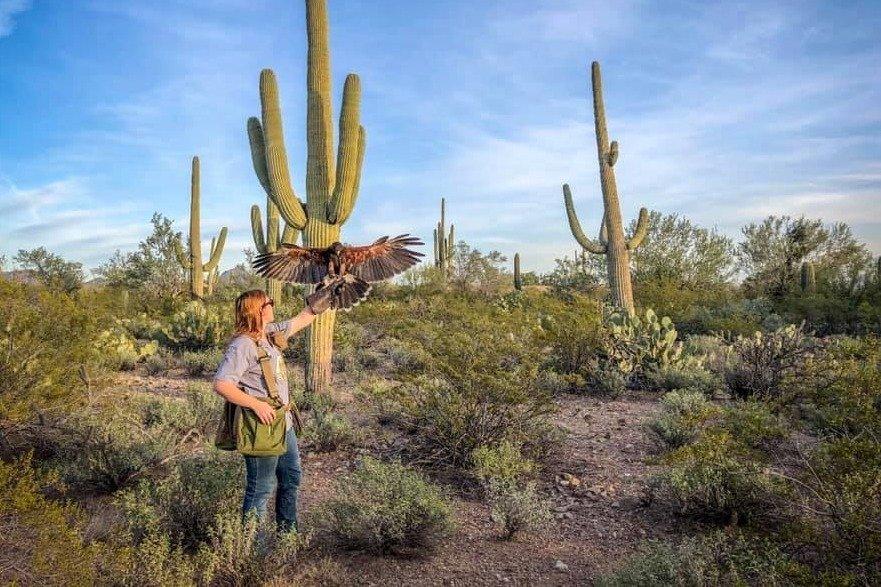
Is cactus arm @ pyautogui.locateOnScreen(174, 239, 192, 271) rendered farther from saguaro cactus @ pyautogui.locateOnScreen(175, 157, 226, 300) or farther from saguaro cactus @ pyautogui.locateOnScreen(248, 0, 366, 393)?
saguaro cactus @ pyautogui.locateOnScreen(248, 0, 366, 393)

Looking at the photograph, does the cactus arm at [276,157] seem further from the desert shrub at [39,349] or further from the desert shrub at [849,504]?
the desert shrub at [849,504]

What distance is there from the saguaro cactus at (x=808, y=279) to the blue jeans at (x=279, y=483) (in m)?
19.2

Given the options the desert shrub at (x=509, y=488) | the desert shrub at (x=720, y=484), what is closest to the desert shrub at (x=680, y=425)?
the desert shrub at (x=720, y=484)

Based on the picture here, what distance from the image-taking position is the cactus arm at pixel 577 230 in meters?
15.1

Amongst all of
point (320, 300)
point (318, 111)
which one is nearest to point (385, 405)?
point (320, 300)

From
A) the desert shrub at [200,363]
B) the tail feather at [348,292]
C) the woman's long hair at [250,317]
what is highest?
the tail feather at [348,292]

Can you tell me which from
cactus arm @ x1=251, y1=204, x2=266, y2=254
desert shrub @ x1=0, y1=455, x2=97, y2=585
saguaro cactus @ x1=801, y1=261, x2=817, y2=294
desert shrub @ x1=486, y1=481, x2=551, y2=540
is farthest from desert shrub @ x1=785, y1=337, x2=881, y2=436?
cactus arm @ x1=251, y1=204, x2=266, y2=254

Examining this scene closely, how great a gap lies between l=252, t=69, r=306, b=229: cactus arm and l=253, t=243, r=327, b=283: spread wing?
4501 mm

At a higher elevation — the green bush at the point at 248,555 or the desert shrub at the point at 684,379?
the desert shrub at the point at 684,379

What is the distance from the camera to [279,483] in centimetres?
387

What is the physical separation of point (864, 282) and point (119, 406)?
756 inches

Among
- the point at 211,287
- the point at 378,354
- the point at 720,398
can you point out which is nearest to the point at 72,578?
the point at 720,398

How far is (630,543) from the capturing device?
4.49 metres

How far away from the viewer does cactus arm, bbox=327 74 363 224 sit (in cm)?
877
